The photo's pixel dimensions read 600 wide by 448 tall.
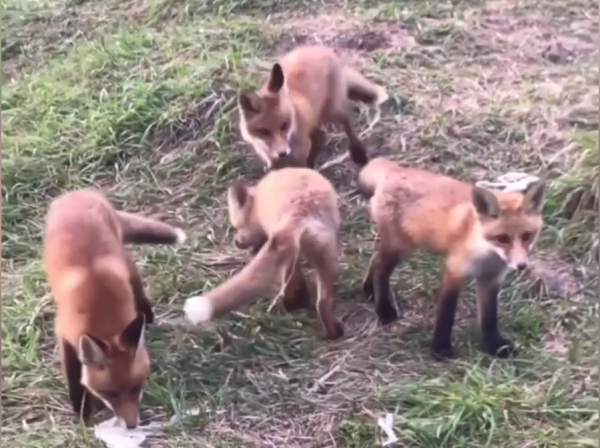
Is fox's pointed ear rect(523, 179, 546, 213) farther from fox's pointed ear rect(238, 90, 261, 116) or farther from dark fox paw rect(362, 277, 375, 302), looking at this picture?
fox's pointed ear rect(238, 90, 261, 116)

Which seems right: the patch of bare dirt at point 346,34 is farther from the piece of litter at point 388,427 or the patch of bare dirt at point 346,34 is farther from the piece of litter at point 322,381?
the piece of litter at point 388,427

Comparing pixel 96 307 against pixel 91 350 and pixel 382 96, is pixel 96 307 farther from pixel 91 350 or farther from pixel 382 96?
pixel 382 96

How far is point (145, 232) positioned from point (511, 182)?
3.66 feet

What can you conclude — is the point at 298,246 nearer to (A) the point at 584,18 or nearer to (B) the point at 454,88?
(B) the point at 454,88

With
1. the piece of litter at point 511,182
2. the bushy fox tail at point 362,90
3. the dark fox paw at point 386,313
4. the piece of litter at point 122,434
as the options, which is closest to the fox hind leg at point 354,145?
the bushy fox tail at point 362,90

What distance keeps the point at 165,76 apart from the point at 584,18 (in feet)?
5.03

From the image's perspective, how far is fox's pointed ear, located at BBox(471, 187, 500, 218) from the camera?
2.38m

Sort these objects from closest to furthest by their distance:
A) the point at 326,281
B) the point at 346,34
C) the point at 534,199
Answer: the point at 534,199
the point at 326,281
the point at 346,34

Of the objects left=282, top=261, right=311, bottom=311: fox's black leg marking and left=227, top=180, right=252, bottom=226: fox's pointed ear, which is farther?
left=227, top=180, right=252, bottom=226: fox's pointed ear

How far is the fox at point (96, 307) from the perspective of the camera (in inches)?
88.1

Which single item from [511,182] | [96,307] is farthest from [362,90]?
[96,307]

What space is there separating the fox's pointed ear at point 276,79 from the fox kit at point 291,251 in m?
0.52

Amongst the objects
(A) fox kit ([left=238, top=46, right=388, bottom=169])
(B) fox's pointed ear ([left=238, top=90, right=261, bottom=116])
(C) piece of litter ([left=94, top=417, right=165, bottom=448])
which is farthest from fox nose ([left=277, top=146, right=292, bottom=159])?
(C) piece of litter ([left=94, top=417, right=165, bottom=448])

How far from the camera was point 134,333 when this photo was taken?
2.22 m
